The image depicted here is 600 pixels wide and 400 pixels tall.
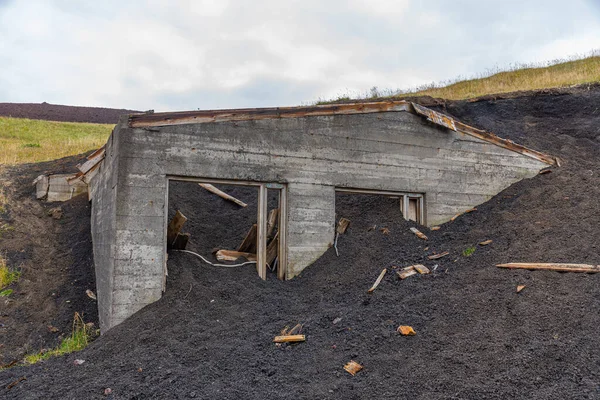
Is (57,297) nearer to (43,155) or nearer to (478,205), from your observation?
(478,205)

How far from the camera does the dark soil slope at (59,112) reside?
39.6 m

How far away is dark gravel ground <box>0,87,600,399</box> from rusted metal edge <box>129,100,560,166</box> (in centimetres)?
185

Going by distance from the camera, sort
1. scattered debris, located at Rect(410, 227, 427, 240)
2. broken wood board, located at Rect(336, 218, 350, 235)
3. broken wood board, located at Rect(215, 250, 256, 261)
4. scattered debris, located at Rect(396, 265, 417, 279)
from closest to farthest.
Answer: scattered debris, located at Rect(396, 265, 417, 279), broken wood board, located at Rect(215, 250, 256, 261), scattered debris, located at Rect(410, 227, 427, 240), broken wood board, located at Rect(336, 218, 350, 235)

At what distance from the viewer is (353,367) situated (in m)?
5.85

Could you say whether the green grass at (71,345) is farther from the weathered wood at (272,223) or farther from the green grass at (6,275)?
the weathered wood at (272,223)

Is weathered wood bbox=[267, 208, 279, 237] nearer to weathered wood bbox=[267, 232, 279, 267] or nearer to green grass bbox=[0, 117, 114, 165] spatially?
weathered wood bbox=[267, 232, 279, 267]

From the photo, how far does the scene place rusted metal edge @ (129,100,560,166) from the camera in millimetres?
8094

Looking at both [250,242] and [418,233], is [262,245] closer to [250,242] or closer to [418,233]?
[250,242]

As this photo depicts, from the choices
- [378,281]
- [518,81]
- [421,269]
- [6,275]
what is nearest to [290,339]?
[378,281]

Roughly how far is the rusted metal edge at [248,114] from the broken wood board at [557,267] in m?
3.91

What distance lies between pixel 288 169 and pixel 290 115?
3.23ft

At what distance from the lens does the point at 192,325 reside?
7227mm

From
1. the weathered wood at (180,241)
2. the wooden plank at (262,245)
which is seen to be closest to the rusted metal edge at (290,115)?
the wooden plank at (262,245)

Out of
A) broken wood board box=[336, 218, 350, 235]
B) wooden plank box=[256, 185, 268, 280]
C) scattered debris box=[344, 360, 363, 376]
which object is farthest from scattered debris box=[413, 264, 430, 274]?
scattered debris box=[344, 360, 363, 376]
